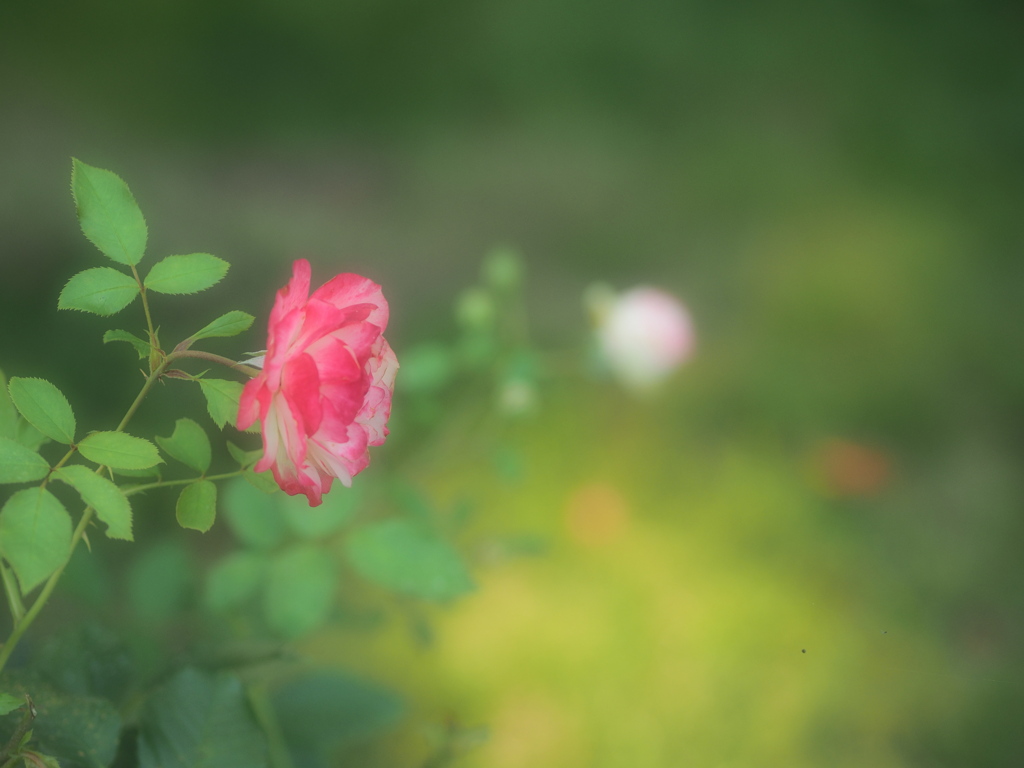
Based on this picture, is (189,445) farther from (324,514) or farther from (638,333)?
(638,333)

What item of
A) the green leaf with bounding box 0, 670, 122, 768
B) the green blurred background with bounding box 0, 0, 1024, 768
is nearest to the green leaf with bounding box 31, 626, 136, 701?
the green leaf with bounding box 0, 670, 122, 768

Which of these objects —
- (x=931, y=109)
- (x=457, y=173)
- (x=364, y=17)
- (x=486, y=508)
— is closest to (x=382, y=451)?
(x=486, y=508)

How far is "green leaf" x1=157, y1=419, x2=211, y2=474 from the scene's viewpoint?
273mm

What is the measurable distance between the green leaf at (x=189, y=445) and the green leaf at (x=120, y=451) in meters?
0.02

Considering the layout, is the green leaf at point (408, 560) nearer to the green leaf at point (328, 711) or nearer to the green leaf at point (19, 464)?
the green leaf at point (328, 711)

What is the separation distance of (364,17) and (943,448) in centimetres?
102

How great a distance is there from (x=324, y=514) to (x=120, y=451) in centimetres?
26

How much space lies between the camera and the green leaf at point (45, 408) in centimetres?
25

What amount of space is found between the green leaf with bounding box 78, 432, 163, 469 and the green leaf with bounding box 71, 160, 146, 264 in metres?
0.06

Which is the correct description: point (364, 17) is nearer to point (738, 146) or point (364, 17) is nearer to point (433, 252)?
point (433, 252)

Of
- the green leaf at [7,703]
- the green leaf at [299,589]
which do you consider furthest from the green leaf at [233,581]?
the green leaf at [7,703]

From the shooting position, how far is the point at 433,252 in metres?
1.10

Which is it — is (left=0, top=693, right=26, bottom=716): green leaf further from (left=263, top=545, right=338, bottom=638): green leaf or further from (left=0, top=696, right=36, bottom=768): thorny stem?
(left=263, top=545, right=338, bottom=638): green leaf

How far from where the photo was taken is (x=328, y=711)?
504 millimetres
